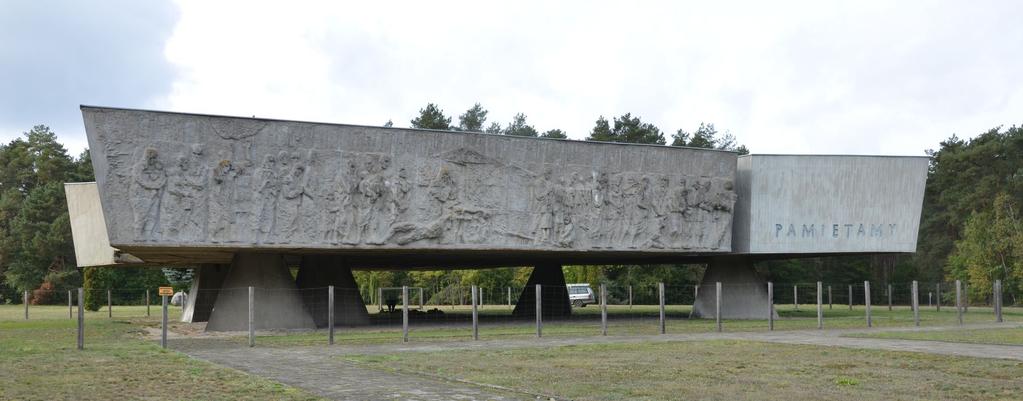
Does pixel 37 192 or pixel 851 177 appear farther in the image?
Result: pixel 37 192

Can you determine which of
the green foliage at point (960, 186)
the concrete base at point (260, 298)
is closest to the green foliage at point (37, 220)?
the concrete base at point (260, 298)

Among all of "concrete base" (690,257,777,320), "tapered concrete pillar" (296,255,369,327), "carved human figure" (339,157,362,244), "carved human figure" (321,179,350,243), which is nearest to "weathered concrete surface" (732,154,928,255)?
"concrete base" (690,257,777,320)

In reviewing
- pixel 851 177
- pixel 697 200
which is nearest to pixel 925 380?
pixel 697 200

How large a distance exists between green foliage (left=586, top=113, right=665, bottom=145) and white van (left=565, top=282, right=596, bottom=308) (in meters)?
11.5

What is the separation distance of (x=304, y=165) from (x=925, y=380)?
17209 millimetres

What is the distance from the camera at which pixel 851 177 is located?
30.7 m

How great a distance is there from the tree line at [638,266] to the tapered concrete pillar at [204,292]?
15.2 metres

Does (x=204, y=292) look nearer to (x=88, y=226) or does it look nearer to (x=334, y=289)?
(x=88, y=226)

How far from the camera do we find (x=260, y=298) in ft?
87.6

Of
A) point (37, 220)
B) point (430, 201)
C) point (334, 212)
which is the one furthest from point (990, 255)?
point (37, 220)

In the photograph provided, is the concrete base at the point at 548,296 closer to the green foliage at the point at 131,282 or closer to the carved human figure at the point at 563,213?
the carved human figure at the point at 563,213

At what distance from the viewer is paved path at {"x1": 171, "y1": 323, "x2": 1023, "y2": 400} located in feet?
34.4

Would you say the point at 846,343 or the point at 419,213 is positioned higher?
the point at 419,213

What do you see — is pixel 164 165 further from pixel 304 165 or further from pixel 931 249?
pixel 931 249
